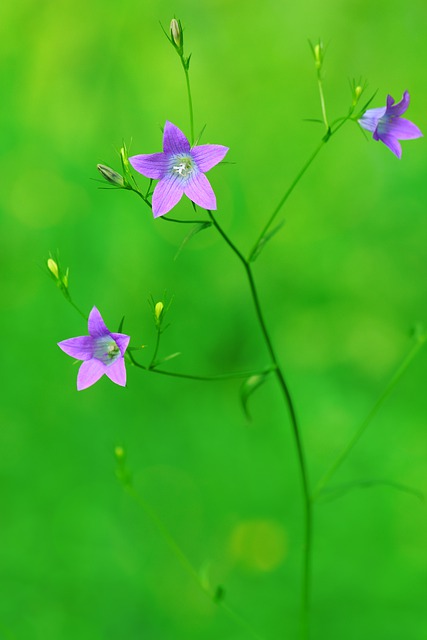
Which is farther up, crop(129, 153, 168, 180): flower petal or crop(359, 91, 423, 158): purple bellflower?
crop(359, 91, 423, 158): purple bellflower

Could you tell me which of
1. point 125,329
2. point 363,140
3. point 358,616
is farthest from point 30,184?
point 358,616

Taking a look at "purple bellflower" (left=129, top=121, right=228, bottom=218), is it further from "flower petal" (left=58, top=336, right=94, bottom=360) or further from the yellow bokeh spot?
the yellow bokeh spot

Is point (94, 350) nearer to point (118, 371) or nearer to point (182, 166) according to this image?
point (118, 371)

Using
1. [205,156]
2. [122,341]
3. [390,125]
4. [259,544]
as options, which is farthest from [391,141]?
[259,544]

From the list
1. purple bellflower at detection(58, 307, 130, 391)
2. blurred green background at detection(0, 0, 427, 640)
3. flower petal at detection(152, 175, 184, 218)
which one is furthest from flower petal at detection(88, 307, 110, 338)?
blurred green background at detection(0, 0, 427, 640)

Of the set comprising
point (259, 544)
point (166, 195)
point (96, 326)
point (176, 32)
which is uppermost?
point (176, 32)

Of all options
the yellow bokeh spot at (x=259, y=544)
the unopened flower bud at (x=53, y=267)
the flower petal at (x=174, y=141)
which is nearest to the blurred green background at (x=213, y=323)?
the yellow bokeh spot at (x=259, y=544)
